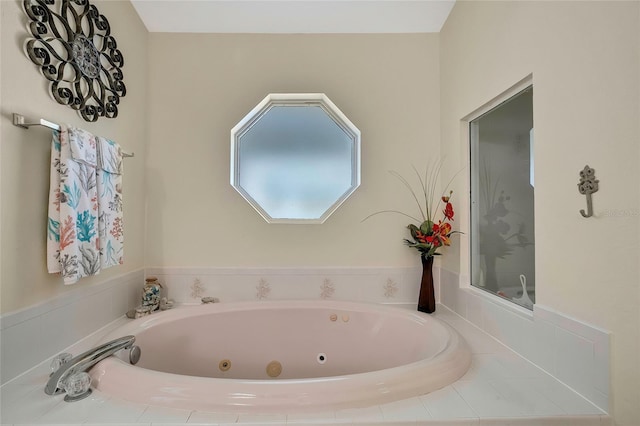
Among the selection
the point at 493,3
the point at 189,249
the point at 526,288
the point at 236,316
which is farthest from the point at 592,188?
the point at 189,249

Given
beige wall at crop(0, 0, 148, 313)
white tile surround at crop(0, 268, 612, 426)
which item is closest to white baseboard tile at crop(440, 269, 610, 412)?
white tile surround at crop(0, 268, 612, 426)

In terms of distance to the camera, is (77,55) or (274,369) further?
(274,369)

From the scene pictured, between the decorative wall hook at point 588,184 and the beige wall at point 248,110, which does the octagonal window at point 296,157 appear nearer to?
the beige wall at point 248,110

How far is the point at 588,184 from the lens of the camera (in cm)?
86

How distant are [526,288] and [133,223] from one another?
2021mm

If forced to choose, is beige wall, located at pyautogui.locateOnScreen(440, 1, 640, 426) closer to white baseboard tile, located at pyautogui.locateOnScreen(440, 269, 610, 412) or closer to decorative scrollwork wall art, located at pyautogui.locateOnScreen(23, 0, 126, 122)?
white baseboard tile, located at pyautogui.locateOnScreen(440, 269, 610, 412)

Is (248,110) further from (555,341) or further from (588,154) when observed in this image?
(555,341)

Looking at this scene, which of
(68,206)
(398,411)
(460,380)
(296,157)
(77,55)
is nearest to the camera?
(398,411)

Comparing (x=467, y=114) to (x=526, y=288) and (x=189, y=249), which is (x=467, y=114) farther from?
(x=189, y=249)

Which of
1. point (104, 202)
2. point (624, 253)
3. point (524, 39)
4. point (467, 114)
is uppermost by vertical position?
point (524, 39)

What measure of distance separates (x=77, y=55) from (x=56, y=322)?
1.10m

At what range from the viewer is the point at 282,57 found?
Result: 1.91 metres

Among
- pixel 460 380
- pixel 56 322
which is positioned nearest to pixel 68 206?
pixel 56 322

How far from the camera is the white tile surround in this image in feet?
2.59
